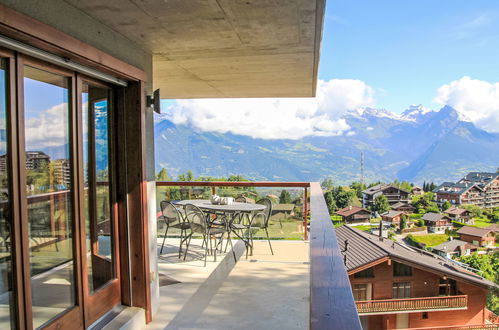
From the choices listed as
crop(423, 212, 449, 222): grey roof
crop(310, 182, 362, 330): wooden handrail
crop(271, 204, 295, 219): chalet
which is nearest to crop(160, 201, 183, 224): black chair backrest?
crop(271, 204, 295, 219): chalet

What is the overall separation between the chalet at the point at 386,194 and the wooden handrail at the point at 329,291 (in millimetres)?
62690

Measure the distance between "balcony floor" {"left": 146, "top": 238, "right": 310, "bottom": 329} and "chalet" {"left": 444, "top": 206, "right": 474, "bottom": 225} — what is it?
208 ft

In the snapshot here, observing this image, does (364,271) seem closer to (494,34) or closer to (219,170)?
(219,170)

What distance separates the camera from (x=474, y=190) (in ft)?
227

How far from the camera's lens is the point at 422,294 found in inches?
599

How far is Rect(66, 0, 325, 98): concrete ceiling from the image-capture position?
229 centimetres

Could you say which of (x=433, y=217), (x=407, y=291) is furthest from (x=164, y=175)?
(x=433, y=217)

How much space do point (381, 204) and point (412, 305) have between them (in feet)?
167

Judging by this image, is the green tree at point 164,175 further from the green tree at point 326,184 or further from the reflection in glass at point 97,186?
the reflection in glass at point 97,186

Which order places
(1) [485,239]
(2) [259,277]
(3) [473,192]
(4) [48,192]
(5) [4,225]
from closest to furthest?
(5) [4,225] < (4) [48,192] < (2) [259,277] < (1) [485,239] < (3) [473,192]

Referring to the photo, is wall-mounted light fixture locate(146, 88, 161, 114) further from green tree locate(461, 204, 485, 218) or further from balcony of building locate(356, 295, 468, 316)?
green tree locate(461, 204, 485, 218)

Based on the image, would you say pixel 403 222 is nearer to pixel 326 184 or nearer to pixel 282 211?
pixel 326 184


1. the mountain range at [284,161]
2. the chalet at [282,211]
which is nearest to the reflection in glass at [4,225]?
the chalet at [282,211]

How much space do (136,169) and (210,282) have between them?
1935 mm
